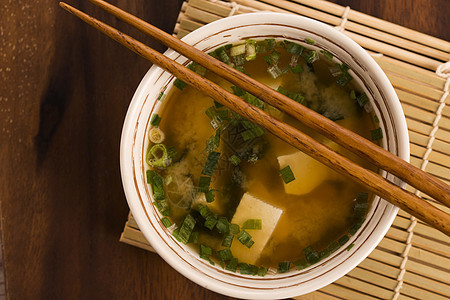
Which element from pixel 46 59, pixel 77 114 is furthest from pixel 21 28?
pixel 77 114

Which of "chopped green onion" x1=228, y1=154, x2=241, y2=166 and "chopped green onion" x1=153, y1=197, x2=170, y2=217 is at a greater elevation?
"chopped green onion" x1=228, y1=154, x2=241, y2=166

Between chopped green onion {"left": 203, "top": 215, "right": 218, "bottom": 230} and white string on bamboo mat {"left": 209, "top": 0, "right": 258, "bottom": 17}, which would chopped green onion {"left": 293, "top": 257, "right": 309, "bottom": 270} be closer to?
chopped green onion {"left": 203, "top": 215, "right": 218, "bottom": 230}

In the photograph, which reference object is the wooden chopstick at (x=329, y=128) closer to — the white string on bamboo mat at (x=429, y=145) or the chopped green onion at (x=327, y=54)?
the chopped green onion at (x=327, y=54)

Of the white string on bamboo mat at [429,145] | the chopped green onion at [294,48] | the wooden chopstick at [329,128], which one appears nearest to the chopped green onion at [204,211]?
the wooden chopstick at [329,128]

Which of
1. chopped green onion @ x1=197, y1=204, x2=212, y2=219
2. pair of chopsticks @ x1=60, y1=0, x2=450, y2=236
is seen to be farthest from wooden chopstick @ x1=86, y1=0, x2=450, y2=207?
chopped green onion @ x1=197, y1=204, x2=212, y2=219

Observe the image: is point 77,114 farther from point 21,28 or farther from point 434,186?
point 434,186

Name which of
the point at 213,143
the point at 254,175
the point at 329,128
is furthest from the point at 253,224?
the point at 329,128

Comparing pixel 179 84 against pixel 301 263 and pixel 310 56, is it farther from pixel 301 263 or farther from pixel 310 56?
pixel 301 263
